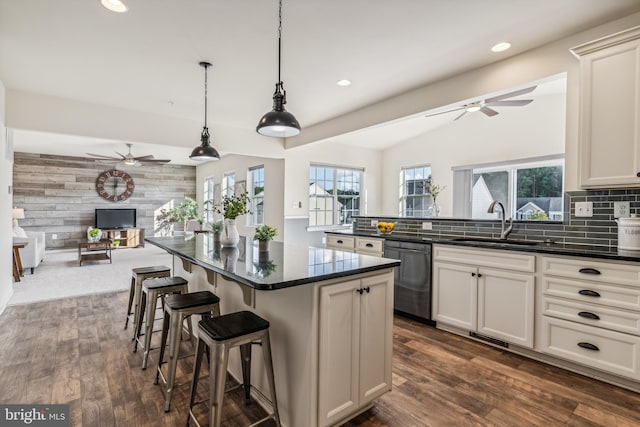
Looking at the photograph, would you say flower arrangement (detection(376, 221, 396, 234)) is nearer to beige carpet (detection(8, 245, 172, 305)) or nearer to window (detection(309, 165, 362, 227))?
window (detection(309, 165, 362, 227))

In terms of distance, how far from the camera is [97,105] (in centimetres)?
421

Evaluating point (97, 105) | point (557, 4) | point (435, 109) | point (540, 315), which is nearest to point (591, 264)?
point (540, 315)

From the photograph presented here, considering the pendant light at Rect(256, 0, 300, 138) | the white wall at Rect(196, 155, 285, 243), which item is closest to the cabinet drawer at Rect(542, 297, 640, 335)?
the pendant light at Rect(256, 0, 300, 138)

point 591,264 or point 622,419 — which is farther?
point 591,264

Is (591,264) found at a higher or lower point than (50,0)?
lower

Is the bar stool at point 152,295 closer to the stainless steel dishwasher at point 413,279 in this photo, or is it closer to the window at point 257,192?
the stainless steel dishwasher at point 413,279

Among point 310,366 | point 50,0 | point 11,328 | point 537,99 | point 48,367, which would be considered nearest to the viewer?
A: point 310,366

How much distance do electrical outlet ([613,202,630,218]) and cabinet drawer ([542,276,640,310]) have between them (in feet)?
2.21

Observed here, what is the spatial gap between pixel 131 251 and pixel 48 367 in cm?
684

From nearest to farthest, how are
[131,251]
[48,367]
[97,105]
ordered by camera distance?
[48,367]
[97,105]
[131,251]

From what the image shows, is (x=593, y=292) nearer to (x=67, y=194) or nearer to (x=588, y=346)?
(x=588, y=346)

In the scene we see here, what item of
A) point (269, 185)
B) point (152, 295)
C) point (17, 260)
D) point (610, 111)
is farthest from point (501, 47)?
point (17, 260)

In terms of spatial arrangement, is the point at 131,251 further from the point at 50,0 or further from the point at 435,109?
the point at 435,109

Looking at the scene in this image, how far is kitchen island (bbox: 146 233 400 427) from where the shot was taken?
161 centimetres
